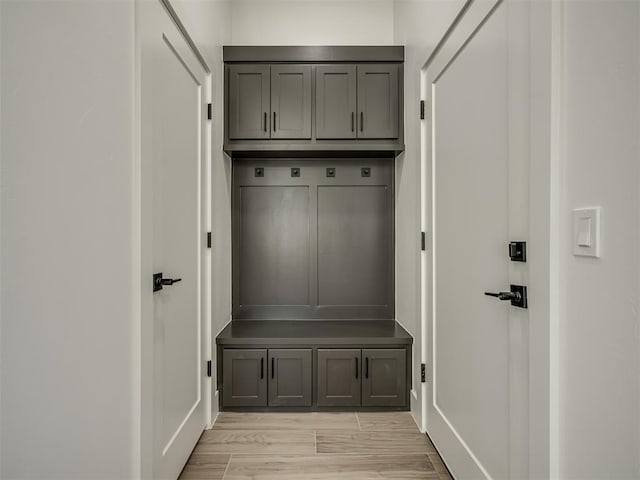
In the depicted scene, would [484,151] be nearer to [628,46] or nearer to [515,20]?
[515,20]

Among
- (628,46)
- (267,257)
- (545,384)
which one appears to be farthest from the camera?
(267,257)

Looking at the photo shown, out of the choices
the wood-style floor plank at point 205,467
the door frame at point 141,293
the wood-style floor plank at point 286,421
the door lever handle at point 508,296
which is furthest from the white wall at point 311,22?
the wood-style floor plank at point 205,467

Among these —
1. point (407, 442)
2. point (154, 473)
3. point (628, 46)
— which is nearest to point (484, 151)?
point (628, 46)

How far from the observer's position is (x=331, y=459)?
81.7 inches

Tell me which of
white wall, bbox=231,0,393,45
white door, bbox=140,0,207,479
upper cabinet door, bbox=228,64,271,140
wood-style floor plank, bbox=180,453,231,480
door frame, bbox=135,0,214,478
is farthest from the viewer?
white wall, bbox=231,0,393,45

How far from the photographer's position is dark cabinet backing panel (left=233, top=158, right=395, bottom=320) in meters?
3.07

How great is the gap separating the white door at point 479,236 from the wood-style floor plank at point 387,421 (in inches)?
9.2

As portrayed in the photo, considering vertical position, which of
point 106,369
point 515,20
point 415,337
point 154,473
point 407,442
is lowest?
point 407,442

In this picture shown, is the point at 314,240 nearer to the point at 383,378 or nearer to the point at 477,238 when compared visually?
the point at 383,378

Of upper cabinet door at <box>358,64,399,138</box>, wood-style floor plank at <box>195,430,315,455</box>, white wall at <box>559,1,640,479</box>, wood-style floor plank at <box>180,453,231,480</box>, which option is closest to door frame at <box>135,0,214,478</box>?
wood-style floor plank at <box>180,453,231,480</box>

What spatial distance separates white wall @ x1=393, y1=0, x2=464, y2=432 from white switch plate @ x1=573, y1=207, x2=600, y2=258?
1335 mm

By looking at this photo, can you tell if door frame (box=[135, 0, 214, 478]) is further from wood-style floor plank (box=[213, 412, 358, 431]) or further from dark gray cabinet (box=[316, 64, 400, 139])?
dark gray cabinet (box=[316, 64, 400, 139])

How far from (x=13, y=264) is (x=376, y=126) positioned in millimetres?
2180

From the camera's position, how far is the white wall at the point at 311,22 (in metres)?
3.03
